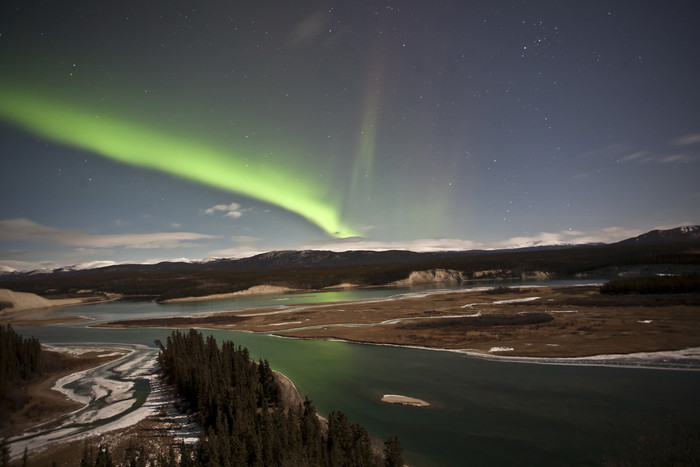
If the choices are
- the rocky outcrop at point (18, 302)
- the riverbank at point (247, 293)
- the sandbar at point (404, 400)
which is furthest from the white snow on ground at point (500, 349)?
the rocky outcrop at point (18, 302)

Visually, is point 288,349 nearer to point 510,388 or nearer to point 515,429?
point 510,388

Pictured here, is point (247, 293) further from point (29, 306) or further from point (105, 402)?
point (105, 402)

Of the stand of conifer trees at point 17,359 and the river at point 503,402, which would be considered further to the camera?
the stand of conifer trees at point 17,359

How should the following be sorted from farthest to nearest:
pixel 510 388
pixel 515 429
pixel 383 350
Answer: pixel 383 350
pixel 510 388
pixel 515 429

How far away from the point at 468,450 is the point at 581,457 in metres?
4.77

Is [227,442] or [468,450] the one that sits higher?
[227,442]

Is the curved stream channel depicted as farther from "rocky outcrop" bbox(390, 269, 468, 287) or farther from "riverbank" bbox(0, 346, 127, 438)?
"rocky outcrop" bbox(390, 269, 468, 287)

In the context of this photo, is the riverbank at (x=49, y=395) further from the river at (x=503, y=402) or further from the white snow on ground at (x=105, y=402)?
the river at (x=503, y=402)

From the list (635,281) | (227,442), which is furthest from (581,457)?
(635,281)

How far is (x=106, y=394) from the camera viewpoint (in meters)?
28.7

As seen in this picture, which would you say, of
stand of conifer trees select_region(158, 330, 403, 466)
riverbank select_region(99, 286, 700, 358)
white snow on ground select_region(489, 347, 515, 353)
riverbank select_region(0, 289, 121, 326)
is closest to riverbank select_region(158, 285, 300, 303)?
riverbank select_region(0, 289, 121, 326)

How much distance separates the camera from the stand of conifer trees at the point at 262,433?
15.4 m

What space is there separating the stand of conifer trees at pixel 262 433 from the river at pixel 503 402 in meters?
3.01

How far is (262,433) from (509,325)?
130ft
